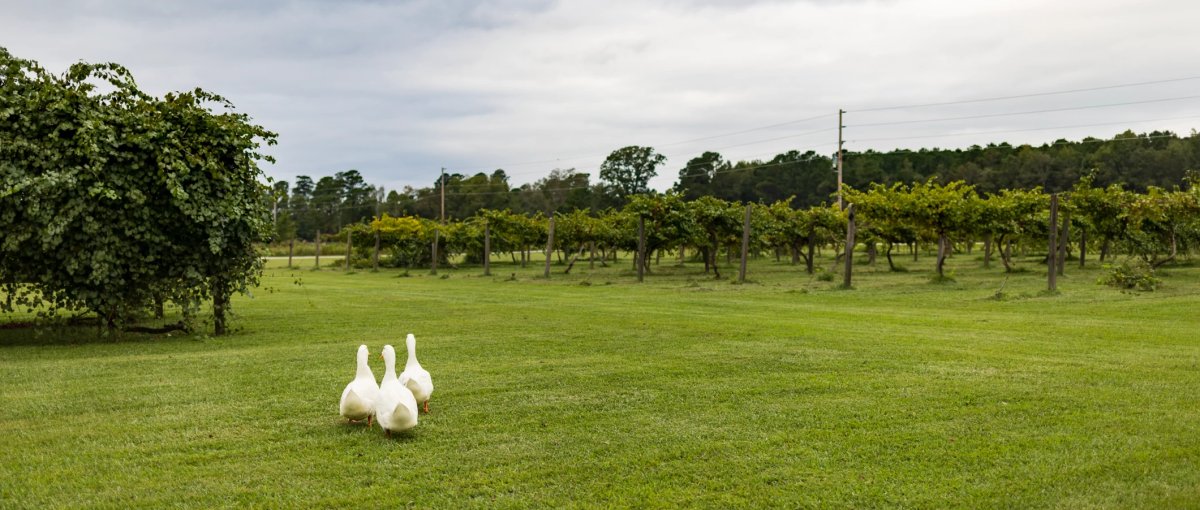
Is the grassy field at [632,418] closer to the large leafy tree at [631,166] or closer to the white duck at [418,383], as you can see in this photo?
the white duck at [418,383]

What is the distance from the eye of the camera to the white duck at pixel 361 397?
621 cm

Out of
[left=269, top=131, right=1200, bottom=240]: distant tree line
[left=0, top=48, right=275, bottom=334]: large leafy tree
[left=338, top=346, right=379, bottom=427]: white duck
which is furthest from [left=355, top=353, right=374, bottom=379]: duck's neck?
[left=269, top=131, right=1200, bottom=240]: distant tree line

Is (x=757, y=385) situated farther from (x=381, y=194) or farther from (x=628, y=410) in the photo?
(x=381, y=194)

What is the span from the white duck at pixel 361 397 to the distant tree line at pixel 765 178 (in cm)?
6805

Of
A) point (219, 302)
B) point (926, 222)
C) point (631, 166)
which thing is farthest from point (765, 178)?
point (219, 302)

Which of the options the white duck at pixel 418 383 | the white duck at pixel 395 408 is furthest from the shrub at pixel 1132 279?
the white duck at pixel 395 408

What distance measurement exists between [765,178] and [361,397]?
95.1m

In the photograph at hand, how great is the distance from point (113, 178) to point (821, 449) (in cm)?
994

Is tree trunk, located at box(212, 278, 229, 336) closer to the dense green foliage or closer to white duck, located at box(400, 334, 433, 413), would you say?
white duck, located at box(400, 334, 433, 413)

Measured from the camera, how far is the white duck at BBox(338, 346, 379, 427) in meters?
6.21

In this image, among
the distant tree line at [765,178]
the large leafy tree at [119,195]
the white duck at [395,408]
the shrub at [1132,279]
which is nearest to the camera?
the white duck at [395,408]

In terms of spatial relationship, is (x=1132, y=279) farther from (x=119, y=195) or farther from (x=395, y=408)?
(x=119, y=195)

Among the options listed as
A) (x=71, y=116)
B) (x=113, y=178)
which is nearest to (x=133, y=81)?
(x=71, y=116)

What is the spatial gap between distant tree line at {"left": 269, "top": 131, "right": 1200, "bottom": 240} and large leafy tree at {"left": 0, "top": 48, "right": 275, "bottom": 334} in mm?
61677
